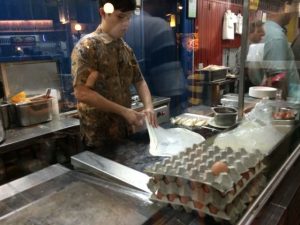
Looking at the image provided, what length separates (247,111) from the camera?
1946 millimetres

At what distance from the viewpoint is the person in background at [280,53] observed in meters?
2.15

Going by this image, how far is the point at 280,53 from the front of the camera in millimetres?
2268

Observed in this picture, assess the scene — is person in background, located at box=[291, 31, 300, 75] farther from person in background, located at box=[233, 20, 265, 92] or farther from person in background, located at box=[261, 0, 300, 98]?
person in background, located at box=[233, 20, 265, 92]

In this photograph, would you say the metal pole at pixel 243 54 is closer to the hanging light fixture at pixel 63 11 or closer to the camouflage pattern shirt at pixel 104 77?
the camouflage pattern shirt at pixel 104 77

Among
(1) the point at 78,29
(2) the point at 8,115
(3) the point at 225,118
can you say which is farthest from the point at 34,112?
(3) the point at 225,118

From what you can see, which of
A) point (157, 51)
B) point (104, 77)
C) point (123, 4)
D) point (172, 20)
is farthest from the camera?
point (172, 20)

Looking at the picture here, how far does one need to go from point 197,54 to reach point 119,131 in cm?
325

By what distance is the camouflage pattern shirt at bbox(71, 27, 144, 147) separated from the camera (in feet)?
5.51

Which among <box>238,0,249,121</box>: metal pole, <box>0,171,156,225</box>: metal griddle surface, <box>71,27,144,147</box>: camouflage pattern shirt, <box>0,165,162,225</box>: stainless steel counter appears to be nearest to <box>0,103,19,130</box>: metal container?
<box>71,27,144,147</box>: camouflage pattern shirt

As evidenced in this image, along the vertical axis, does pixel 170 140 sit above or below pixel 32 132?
above

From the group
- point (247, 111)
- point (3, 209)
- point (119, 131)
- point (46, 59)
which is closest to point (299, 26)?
point (247, 111)

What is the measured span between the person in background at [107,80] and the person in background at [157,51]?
178cm

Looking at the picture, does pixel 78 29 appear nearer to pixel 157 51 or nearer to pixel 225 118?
pixel 157 51

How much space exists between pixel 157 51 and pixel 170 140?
9.09 feet
